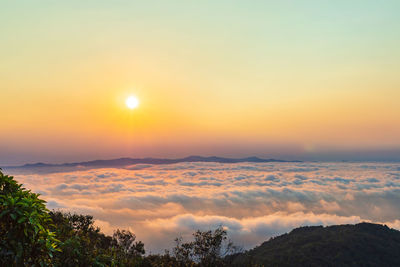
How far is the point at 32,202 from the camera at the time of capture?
794 cm

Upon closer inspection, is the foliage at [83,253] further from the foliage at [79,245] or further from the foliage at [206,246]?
the foliage at [206,246]

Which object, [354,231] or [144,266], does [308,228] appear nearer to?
[354,231]

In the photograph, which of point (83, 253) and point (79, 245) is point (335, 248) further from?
point (79, 245)

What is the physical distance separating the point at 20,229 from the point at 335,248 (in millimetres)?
147970

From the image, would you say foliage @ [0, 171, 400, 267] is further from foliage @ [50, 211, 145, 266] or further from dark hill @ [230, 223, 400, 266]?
dark hill @ [230, 223, 400, 266]

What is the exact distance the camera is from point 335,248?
129 m

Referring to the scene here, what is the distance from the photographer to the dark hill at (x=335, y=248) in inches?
4545

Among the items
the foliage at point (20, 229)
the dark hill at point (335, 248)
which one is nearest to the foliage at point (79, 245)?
the foliage at point (20, 229)

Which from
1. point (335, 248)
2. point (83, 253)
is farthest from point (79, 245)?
point (335, 248)

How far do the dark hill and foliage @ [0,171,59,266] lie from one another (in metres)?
106

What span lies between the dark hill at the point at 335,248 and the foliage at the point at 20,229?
106 m

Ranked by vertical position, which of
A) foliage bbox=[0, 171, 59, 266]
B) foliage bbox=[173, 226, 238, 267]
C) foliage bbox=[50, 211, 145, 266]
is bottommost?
foliage bbox=[173, 226, 238, 267]

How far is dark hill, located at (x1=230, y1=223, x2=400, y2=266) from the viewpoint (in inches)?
4545

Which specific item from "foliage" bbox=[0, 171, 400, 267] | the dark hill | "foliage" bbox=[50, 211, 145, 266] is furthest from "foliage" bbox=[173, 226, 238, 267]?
the dark hill
